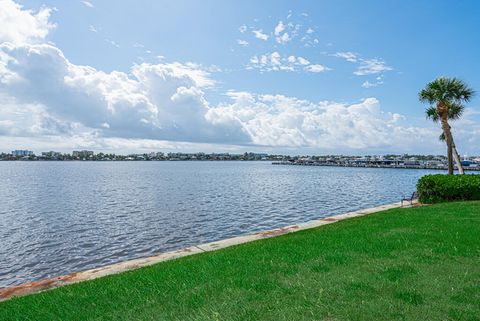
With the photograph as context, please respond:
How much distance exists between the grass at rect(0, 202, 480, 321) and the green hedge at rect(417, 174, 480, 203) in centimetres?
1205

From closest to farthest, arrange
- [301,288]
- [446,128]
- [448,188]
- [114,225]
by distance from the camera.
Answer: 1. [301,288]
2. [448,188]
3. [114,225]
4. [446,128]

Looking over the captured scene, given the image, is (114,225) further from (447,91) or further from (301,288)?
(447,91)

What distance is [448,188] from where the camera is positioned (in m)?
19.6

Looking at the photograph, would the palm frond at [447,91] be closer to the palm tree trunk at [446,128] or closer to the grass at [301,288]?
the palm tree trunk at [446,128]

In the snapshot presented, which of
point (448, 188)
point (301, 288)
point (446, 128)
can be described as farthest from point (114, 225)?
point (446, 128)

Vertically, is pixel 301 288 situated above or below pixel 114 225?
above

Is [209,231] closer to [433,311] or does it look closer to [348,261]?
[348,261]

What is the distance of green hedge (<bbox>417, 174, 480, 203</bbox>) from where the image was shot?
19391 mm

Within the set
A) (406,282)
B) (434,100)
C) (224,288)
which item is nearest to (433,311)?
(406,282)

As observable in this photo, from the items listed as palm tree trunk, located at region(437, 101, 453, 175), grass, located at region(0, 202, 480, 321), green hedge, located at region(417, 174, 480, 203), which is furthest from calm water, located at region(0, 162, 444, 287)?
grass, located at region(0, 202, 480, 321)

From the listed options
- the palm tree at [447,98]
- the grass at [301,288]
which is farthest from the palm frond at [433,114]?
the grass at [301,288]

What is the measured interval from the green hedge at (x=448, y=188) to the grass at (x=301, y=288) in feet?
39.5

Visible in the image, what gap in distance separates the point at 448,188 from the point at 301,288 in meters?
18.0

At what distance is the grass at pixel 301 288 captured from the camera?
5047mm
